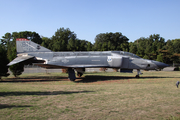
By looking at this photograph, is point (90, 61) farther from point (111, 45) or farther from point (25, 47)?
point (111, 45)

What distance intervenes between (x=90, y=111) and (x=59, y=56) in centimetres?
1238

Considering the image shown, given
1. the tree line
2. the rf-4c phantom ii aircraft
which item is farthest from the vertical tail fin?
the tree line

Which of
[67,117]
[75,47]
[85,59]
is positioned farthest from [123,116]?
[75,47]

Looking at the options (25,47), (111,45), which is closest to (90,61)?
(25,47)

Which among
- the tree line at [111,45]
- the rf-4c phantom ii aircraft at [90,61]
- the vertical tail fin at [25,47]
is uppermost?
the tree line at [111,45]

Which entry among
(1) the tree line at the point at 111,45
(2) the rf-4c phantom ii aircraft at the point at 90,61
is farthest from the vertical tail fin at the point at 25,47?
(1) the tree line at the point at 111,45

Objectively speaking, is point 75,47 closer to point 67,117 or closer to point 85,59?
point 85,59

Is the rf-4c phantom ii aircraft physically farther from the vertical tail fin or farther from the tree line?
the tree line

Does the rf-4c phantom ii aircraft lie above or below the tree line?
below

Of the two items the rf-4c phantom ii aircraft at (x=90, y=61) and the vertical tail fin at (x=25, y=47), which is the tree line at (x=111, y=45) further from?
the rf-4c phantom ii aircraft at (x=90, y=61)

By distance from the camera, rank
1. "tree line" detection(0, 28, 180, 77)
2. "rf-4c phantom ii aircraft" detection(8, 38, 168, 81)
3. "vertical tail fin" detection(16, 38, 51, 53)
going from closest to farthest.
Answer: "rf-4c phantom ii aircraft" detection(8, 38, 168, 81) → "vertical tail fin" detection(16, 38, 51, 53) → "tree line" detection(0, 28, 180, 77)

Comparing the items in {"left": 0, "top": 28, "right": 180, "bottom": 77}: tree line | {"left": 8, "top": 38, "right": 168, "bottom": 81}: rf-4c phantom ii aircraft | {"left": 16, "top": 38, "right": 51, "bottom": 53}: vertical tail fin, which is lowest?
{"left": 8, "top": 38, "right": 168, "bottom": 81}: rf-4c phantom ii aircraft

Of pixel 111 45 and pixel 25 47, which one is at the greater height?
pixel 111 45

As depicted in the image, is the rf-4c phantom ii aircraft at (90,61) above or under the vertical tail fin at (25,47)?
under
